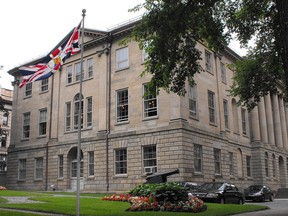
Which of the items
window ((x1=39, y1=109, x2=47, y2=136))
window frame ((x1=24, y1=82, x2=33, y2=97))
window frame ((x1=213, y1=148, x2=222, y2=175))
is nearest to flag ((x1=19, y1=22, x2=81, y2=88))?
window frame ((x1=213, y1=148, x2=222, y2=175))

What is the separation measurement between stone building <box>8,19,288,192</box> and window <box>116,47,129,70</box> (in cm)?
10

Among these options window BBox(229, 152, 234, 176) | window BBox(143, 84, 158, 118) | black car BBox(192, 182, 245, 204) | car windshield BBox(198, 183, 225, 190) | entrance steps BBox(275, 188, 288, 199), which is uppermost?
window BBox(143, 84, 158, 118)

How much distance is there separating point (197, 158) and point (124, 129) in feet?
24.2

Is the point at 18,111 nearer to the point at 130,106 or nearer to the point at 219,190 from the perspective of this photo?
the point at 130,106

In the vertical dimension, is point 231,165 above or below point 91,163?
below

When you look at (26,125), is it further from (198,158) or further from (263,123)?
(263,123)

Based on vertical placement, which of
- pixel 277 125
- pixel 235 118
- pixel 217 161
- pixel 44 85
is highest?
pixel 44 85

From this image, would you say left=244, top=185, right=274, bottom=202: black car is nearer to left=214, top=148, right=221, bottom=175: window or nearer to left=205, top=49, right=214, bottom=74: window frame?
left=214, top=148, right=221, bottom=175: window

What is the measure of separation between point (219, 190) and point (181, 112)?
9.75m

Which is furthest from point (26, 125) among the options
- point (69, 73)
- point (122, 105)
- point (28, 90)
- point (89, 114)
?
point (122, 105)

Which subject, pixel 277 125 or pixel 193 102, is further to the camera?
pixel 277 125

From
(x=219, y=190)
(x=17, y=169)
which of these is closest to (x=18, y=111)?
(x=17, y=169)

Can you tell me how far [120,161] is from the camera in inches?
1382

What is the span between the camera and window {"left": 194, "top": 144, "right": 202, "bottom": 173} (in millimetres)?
33312
